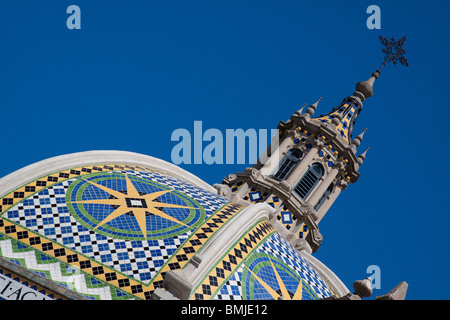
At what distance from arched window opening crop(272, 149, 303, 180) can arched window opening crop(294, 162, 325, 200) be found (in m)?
0.53

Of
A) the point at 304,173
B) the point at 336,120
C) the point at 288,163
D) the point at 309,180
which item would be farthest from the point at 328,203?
the point at 336,120

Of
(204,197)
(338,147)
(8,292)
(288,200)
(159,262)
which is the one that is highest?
(338,147)

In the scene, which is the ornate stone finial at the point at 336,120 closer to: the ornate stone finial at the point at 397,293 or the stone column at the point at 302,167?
the stone column at the point at 302,167

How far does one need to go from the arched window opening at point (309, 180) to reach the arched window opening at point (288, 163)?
0.53m

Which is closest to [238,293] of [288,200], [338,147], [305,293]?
[305,293]

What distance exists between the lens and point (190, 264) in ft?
45.4

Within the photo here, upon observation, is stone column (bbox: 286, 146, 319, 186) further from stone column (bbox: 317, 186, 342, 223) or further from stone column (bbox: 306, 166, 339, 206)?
stone column (bbox: 317, 186, 342, 223)

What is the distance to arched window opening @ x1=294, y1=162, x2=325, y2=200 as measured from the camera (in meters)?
22.7

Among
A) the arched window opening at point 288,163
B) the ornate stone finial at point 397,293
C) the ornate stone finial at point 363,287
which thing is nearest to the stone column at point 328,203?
the arched window opening at point 288,163

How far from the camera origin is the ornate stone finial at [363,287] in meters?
13.5

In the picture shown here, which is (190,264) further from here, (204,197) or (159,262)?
(204,197)

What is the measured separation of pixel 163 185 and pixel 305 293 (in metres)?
4.63

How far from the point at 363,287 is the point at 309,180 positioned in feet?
31.8

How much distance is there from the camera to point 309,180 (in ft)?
75.7
